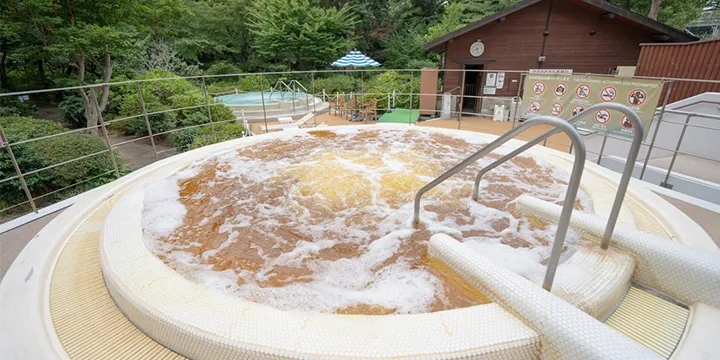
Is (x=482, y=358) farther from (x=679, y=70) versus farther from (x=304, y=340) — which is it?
(x=679, y=70)

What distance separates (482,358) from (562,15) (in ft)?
33.9

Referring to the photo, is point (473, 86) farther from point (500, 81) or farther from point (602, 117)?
point (602, 117)

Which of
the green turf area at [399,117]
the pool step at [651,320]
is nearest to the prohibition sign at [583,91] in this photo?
the pool step at [651,320]

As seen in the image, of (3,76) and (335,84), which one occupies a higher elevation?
(3,76)

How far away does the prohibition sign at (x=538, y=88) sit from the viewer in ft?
15.0

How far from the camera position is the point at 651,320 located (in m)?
1.65

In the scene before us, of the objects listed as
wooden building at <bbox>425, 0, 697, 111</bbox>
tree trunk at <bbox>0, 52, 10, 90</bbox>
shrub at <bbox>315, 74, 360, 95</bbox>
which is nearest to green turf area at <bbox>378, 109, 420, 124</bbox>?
wooden building at <bbox>425, 0, 697, 111</bbox>

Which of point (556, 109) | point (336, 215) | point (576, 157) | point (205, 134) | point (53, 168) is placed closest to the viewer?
point (576, 157)

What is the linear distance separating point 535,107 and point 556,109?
0.32 meters

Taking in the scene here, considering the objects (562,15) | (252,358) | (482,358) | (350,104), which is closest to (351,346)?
(252,358)

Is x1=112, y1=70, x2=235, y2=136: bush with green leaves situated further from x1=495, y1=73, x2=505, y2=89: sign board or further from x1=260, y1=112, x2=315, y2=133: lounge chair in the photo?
x1=495, y1=73, x2=505, y2=89: sign board

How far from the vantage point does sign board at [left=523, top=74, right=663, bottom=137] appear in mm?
3455

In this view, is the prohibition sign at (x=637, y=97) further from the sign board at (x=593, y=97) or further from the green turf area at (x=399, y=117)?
the green turf area at (x=399, y=117)

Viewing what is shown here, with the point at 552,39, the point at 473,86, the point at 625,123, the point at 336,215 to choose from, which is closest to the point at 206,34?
the point at 473,86
